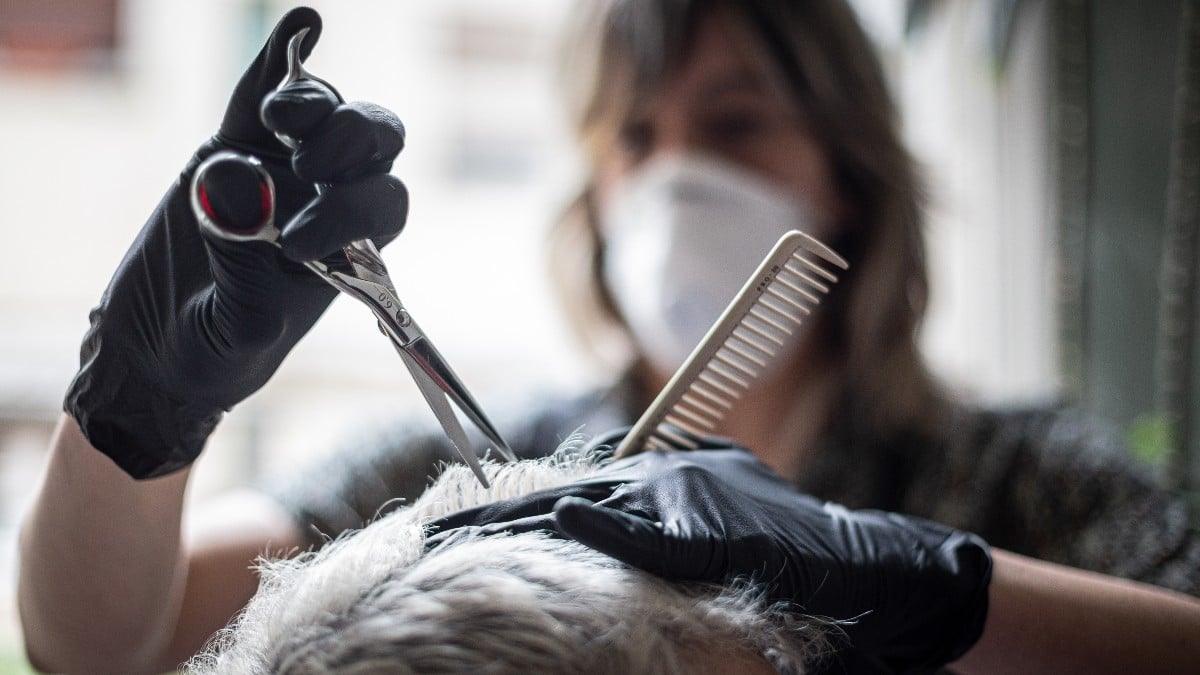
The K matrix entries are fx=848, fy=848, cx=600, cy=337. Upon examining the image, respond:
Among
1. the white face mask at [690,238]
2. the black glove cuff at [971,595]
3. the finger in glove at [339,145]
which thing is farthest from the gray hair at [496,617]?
the white face mask at [690,238]

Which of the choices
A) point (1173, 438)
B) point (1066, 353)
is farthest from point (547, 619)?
point (1066, 353)

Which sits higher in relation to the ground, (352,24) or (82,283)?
(352,24)

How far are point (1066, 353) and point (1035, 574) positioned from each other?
1409 mm

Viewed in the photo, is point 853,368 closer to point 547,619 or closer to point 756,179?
point 756,179

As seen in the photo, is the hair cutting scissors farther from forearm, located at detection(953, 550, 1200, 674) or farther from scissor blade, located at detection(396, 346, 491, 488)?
forearm, located at detection(953, 550, 1200, 674)

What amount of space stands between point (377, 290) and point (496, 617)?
0.84ft

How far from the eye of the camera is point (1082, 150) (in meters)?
1.88

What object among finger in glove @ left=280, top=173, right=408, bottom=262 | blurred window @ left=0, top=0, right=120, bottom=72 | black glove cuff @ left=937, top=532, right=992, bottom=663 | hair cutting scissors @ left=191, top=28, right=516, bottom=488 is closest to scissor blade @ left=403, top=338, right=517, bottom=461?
hair cutting scissors @ left=191, top=28, right=516, bottom=488

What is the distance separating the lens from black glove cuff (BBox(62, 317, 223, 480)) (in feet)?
2.22

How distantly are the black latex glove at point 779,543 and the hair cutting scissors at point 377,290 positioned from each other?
90 mm

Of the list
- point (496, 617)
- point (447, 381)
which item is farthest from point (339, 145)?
point (496, 617)

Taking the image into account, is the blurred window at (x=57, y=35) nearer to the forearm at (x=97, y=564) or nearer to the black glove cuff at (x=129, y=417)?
the forearm at (x=97, y=564)

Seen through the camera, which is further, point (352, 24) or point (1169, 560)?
point (352, 24)

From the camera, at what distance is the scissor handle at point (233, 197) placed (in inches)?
22.0
